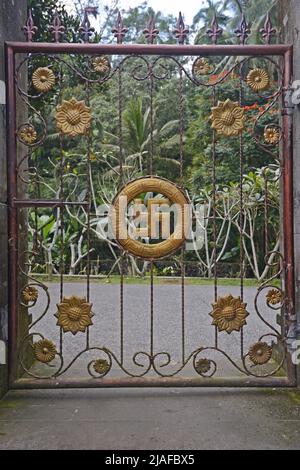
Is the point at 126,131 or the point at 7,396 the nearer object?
the point at 7,396

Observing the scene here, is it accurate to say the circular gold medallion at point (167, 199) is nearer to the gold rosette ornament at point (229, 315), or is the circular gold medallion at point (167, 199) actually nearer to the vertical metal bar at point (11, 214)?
the gold rosette ornament at point (229, 315)

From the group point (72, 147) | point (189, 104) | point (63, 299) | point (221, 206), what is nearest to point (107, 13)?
point (189, 104)

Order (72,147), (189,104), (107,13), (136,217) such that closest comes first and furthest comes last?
(136,217)
(72,147)
(189,104)
(107,13)

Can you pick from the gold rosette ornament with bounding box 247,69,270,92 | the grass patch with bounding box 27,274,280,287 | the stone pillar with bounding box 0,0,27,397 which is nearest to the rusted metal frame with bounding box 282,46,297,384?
the gold rosette ornament with bounding box 247,69,270,92

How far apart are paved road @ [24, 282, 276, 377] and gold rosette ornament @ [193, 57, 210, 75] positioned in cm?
190

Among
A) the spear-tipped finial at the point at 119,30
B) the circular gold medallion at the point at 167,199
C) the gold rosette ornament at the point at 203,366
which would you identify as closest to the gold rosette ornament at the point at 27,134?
the circular gold medallion at the point at 167,199

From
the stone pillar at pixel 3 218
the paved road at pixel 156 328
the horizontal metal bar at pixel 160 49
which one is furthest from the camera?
the paved road at pixel 156 328

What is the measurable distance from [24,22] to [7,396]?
239 cm

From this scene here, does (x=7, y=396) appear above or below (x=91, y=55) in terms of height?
below

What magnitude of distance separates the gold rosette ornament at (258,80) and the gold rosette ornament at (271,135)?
0.27 meters

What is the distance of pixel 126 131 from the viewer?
12.6m

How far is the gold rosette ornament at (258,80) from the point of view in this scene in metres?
2.88

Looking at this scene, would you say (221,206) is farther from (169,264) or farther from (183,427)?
(183,427)

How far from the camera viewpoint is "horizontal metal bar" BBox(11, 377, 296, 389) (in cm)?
275
